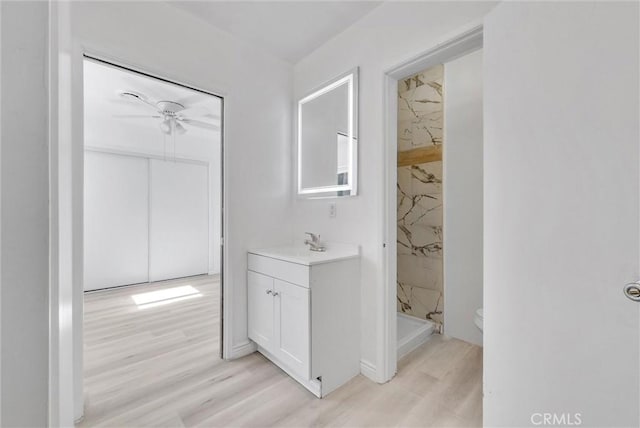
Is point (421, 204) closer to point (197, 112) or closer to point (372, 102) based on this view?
point (372, 102)

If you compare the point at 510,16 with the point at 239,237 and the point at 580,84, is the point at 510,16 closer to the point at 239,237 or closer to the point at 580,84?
the point at 580,84

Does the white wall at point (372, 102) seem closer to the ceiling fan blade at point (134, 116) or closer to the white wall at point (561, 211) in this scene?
the white wall at point (561, 211)

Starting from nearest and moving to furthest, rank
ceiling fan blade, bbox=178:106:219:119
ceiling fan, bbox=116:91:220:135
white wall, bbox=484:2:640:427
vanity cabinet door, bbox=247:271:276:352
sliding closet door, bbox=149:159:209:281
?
white wall, bbox=484:2:640:427
vanity cabinet door, bbox=247:271:276:352
ceiling fan, bbox=116:91:220:135
ceiling fan blade, bbox=178:106:219:119
sliding closet door, bbox=149:159:209:281

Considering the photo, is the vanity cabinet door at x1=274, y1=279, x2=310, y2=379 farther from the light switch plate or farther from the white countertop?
the light switch plate

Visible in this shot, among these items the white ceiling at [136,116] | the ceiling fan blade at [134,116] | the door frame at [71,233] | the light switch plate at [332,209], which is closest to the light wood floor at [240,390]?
the door frame at [71,233]

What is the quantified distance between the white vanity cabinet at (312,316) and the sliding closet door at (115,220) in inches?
122

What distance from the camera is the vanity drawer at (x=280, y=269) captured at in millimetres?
1577

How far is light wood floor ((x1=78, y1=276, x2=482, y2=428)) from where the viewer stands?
1.40 meters

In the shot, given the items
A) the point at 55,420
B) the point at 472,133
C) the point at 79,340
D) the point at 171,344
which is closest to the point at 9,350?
the point at 55,420

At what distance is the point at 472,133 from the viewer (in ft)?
7.44

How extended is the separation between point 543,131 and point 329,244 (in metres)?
1.40

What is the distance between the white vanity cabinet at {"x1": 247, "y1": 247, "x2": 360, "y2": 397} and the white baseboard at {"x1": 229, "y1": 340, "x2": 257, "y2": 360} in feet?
0.65

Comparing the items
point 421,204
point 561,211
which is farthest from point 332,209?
point 561,211

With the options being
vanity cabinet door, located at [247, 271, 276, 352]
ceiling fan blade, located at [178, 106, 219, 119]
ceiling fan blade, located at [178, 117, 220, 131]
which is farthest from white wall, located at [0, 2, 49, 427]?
ceiling fan blade, located at [178, 117, 220, 131]
